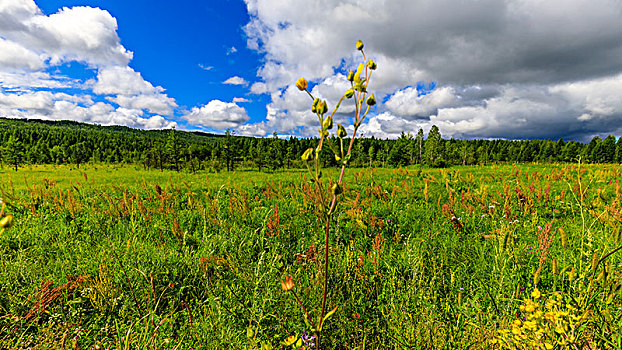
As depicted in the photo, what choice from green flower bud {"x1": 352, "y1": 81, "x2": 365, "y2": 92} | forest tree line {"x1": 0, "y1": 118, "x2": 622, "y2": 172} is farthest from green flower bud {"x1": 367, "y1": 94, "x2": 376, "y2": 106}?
forest tree line {"x1": 0, "y1": 118, "x2": 622, "y2": 172}

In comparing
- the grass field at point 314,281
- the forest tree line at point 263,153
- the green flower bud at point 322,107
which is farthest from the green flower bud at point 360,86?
the forest tree line at point 263,153

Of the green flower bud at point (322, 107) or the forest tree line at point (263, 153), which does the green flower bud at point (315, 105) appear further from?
the forest tree line at point (263, 153)

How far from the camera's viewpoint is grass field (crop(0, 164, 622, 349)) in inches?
71.3

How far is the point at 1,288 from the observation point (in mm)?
2471

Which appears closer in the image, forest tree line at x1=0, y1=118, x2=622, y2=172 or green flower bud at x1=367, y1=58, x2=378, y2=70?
green flower bud at x1=367, y1=58, x2=378, y2=70

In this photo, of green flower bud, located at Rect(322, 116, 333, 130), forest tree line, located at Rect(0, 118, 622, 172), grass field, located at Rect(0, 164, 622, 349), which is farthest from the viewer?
forest tree line, located at Rect(0, 118, 622, 172)

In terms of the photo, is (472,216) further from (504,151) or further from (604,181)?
(504,151)

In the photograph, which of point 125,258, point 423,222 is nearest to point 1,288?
point 125,258

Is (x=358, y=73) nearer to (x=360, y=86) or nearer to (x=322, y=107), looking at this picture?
(x=360, y=86)

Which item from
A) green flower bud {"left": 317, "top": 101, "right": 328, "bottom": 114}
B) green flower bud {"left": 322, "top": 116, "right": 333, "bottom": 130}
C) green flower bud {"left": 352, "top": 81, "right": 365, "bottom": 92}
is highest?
green flower bud {"left": 352, "top": 81, "right": 365, "bottom": 92}

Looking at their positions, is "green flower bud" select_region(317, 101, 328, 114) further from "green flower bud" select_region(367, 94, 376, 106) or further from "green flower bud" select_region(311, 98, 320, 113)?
"green flower bud" select_region(367, 94, 376, 106)

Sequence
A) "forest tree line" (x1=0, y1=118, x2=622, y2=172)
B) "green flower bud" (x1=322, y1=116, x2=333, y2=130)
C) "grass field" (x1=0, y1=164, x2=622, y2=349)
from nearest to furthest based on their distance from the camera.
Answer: "green flower bud" (x1=322, y1=116, x2=333, y2=130) < "grass field" (x1=0, y1=164, x2=622, y2=349) < "forest tree line" (x1=0, y1=118, x2=622, y2=172)

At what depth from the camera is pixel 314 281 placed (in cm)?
241

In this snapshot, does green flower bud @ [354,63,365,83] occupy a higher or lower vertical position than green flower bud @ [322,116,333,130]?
higher
